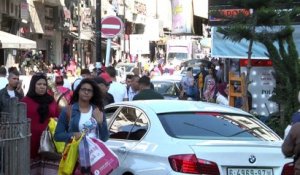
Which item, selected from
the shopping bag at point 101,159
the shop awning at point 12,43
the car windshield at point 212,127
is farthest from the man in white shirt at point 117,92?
the shop awning at point 12,43

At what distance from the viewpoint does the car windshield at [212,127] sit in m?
7.40

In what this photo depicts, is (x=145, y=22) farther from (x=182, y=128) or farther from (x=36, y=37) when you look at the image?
(x=182, y=128)

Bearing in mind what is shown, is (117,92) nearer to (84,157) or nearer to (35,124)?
(35,124)

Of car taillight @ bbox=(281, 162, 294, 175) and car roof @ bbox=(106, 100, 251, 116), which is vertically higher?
car roof @ bbox=(106, 100, 251, 116)

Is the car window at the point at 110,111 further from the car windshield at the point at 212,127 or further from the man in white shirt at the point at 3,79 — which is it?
the man in white shirt at the point at 3,79

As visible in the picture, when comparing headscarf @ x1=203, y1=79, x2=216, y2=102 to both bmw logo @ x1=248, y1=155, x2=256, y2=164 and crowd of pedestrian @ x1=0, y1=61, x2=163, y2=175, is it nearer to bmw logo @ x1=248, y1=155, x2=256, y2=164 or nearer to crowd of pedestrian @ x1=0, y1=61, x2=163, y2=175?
crowd of pedestrian @ x1=0, y1=61, x2=163, y2=175

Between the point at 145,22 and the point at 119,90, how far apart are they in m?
60.1

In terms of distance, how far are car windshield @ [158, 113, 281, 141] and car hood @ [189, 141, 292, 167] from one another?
336 mm

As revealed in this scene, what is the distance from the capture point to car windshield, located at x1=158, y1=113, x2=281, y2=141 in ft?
24.3

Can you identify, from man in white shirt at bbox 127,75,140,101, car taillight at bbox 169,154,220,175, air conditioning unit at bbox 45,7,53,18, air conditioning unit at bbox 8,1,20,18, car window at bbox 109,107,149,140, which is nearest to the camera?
car taillight at bbox 169,154,220,175

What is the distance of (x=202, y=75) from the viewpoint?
29.6 meters

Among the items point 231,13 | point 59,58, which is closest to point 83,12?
point 59,58

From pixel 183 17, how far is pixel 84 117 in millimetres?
49181

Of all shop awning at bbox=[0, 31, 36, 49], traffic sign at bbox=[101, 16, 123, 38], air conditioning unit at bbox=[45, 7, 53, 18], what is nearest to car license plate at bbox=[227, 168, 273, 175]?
traffic sign at bbox=[101, 16, 123, 38]
